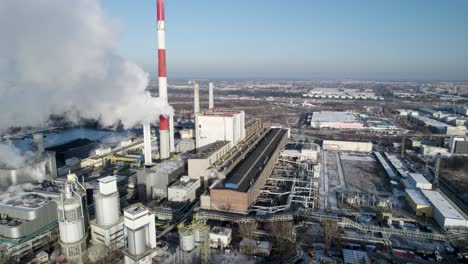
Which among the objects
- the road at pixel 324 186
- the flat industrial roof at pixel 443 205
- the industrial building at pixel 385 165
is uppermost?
the flat industrial roof at pixel 443 205

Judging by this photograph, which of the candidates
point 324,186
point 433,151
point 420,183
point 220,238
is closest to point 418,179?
point 420,183

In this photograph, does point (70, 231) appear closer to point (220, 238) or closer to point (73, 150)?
point (220, 238)

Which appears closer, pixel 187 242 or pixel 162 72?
pixel 187 242

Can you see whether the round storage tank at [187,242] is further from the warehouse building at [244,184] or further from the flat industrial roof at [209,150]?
the flat industrial roof at [209,150]

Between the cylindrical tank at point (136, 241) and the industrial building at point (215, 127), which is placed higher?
the industrial building at point (215, 127)

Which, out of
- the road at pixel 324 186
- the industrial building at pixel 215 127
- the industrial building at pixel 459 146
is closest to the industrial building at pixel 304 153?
the road at pixel 324 186

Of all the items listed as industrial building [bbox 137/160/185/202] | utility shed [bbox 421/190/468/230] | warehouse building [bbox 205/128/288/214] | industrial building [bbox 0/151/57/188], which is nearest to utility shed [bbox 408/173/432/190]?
utility shed [bbox 421/190/468/230]
